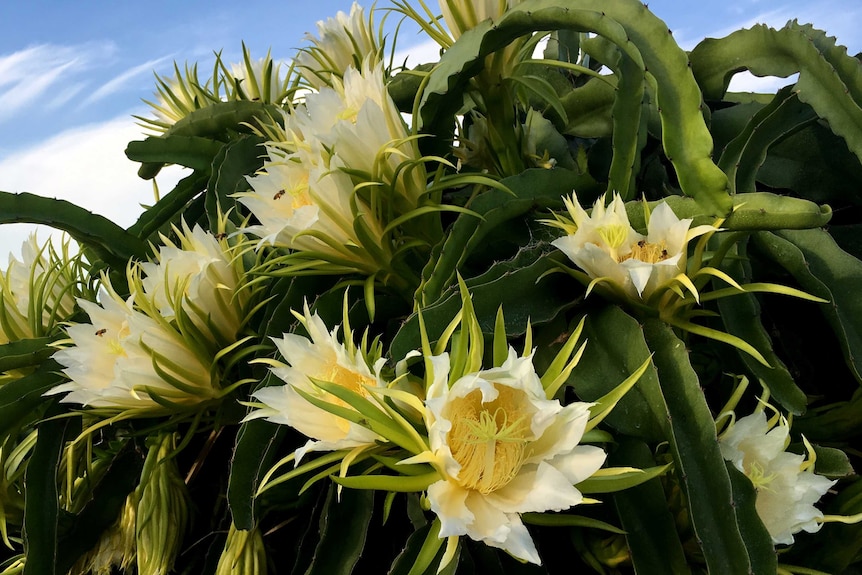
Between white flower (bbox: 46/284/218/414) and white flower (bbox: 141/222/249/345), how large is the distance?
1.3 inches

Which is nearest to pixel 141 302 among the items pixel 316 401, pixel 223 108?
pixel 316 401

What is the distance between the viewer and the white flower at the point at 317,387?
441 mm

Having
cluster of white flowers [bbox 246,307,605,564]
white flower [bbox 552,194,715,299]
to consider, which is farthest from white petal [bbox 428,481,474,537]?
white flower [bbox 552,194,715,299]

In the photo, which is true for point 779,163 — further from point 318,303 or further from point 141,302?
point 141,302

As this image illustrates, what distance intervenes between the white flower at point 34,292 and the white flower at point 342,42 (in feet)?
1.39

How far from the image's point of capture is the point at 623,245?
21.7 inches

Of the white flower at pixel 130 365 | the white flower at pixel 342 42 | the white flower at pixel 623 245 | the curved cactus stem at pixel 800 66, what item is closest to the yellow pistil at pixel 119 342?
the white flower at pixel 130 365

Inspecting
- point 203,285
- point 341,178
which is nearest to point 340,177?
point 341,178

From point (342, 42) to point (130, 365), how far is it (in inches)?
24.2

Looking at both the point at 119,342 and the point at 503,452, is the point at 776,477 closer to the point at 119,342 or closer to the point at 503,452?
the point at 503,452

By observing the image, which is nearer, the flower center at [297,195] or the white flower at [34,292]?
the flower center at [297,195]

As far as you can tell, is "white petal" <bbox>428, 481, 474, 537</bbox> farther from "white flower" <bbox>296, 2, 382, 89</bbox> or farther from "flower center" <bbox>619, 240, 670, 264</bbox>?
"white flower" <bbox>296, 2, 382, 89</bbox>

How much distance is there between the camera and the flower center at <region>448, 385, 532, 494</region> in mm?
405

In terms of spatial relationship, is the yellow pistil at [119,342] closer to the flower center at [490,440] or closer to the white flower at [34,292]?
the white flower at [34,292]
